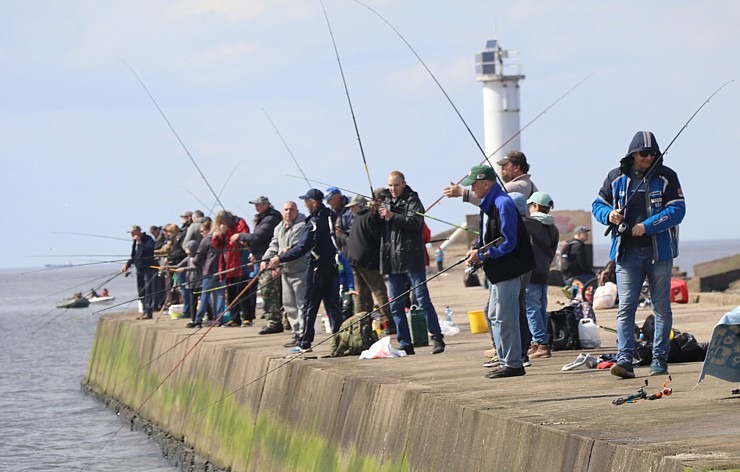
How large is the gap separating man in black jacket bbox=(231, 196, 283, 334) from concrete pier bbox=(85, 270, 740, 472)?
0.32 metres

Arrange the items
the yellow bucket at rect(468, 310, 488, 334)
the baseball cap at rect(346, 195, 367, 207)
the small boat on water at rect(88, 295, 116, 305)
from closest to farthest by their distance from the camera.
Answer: the baseball cap at rect(346, 195, 367, 207) → the yellow bucket at rect(468, 310, 488, 334) → the small boat on water at rect(88, 295, 116, 305)

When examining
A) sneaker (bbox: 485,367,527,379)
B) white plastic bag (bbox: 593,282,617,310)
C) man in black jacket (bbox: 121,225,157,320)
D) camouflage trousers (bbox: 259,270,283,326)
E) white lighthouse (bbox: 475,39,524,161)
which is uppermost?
white lighthouse (bbox: 475,39,524,161)

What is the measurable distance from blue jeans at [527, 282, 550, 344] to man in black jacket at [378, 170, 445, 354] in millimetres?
1008

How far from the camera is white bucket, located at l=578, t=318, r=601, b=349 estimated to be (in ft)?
36.3

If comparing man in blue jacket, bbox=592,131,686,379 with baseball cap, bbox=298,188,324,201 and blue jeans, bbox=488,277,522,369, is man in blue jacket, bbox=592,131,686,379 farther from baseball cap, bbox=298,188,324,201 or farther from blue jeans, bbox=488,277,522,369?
baseball cap, bbox=298,188,324,201

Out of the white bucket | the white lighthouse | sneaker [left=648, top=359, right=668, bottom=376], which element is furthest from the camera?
the white lighthouse

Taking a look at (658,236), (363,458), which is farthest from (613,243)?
(363,458)

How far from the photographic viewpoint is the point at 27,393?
2409cm

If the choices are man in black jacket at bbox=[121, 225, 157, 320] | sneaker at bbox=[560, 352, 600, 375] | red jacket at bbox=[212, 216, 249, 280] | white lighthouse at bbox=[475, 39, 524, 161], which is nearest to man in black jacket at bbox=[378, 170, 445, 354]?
sneaker at bbox=[560, 352, 600, 375]

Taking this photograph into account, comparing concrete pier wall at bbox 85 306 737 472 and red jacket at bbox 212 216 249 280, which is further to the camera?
red jacket at bbox 212 216 249 280

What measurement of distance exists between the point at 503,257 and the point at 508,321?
0.43 meters

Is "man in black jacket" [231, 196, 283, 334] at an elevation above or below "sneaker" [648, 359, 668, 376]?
above

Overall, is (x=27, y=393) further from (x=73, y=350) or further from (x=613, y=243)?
(x=613, y=243)

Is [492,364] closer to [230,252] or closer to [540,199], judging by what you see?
[540,199]
